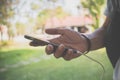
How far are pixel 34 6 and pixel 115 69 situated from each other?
1278 mm

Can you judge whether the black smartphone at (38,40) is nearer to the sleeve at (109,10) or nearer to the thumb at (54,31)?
the thumb at (54,31)

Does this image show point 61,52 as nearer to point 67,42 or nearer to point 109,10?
point 67,42

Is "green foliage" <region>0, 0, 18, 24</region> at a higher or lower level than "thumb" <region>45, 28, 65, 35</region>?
lower

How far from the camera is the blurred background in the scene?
77.1 inches

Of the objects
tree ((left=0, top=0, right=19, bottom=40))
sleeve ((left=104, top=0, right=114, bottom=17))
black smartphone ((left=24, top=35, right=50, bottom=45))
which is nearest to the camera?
black smartphone ((left=24, top=35, right=50, bottom=45))

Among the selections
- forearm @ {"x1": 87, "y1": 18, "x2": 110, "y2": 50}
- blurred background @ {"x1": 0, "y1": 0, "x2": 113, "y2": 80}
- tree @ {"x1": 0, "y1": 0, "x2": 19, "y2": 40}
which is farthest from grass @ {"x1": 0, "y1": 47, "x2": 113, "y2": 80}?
forearm @ {"x1": 87, "y1": 18, "x2": 110, "y2": 50}

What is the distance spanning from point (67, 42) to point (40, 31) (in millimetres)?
1161

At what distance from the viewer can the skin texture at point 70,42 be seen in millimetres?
732

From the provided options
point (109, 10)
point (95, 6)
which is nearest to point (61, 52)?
point (109, 10)

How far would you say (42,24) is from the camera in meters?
1.99

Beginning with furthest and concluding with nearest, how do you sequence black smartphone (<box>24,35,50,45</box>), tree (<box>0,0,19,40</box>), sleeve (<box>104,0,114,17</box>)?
1. tree (<box>0,0,19,40</box>)
2. sleeve (<box>104,0,114,17</box>)
3. black smartphone (<box>24,35,50,45</box>)

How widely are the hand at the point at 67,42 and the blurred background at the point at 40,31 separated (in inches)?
44.0

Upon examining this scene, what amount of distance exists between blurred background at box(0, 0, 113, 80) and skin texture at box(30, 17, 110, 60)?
43.1 inches

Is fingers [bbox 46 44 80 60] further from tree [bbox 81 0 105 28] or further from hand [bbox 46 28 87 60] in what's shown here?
tree [bbox 81 0 105 28]
